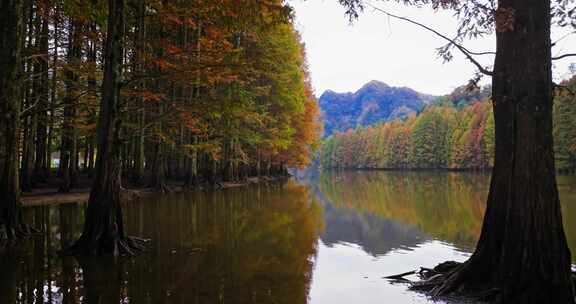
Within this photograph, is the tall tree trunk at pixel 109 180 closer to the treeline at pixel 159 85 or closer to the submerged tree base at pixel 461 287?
the treeline at pixel 159 85

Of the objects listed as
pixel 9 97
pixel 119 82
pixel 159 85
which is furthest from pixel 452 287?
pixel 159 85

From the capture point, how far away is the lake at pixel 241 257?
6293mm

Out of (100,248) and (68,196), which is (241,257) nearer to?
(100,248)

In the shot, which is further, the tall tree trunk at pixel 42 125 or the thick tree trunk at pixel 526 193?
the tall tree trunk at pixel 42 125

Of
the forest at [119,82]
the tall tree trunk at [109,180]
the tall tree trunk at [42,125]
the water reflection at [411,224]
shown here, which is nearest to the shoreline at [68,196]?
the forest at [119,82]

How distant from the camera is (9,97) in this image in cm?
1055

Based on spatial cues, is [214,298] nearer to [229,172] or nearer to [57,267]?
[57,267]

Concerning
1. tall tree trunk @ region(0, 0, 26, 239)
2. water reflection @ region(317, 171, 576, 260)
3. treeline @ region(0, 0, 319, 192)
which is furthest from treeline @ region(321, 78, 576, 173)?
tall tree trunk @ region(0, 0, 26, 239)

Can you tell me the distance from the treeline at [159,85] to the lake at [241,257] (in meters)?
2.92

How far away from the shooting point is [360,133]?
151750 millimetres

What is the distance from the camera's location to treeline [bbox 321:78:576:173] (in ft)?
189

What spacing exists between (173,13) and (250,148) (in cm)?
2602

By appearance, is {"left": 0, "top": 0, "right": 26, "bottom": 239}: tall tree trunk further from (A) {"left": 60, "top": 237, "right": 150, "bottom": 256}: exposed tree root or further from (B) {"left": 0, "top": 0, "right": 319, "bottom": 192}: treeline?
(A) {"left": 60, "top": 237, "right": 150, "bottom": 256}: exposed tree root

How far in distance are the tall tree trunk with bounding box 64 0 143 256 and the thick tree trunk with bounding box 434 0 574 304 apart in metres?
6.56
